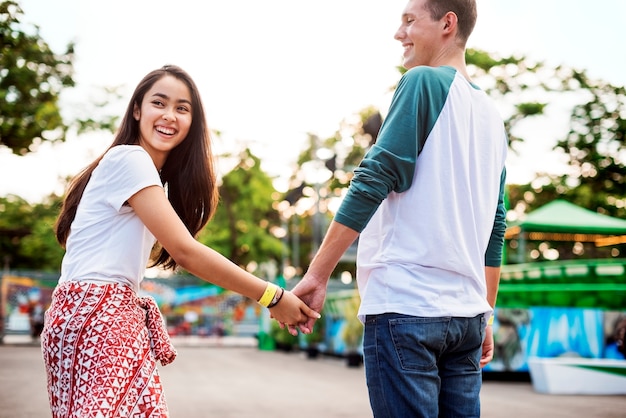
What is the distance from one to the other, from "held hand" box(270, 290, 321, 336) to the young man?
13.1 inches

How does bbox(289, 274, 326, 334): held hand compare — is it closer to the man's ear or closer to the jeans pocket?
the jeans pocket

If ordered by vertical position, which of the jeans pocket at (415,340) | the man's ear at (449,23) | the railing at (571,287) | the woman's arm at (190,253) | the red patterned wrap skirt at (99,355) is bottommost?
the railing at (571,287)

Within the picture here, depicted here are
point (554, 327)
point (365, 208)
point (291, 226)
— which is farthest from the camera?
point (291, 226)

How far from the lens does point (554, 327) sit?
14.1 meters

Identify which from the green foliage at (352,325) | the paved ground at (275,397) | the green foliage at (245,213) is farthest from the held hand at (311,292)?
the green foliage at (245,213)

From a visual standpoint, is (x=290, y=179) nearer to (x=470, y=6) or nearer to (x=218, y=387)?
(x=218, y=387)

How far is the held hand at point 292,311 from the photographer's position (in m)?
2.72

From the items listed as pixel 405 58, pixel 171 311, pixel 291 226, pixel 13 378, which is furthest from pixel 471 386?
pixel 291 226

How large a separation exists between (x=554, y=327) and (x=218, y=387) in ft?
19.3

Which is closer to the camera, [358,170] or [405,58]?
[358,170]

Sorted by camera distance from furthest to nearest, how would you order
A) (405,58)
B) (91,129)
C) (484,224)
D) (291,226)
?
1. (291,226)
2. (91,129)
3. (405,58)
4. (484,224)

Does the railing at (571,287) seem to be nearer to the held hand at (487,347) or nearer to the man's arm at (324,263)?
the held hand at (487,347)

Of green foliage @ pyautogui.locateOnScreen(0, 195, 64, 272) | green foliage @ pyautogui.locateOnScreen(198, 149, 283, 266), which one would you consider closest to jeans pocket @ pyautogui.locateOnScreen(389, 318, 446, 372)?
green foliage @ pyautogui.locateOnScreen(0, 195, 64, 272)

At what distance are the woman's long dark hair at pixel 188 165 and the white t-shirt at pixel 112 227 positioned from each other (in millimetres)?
271
